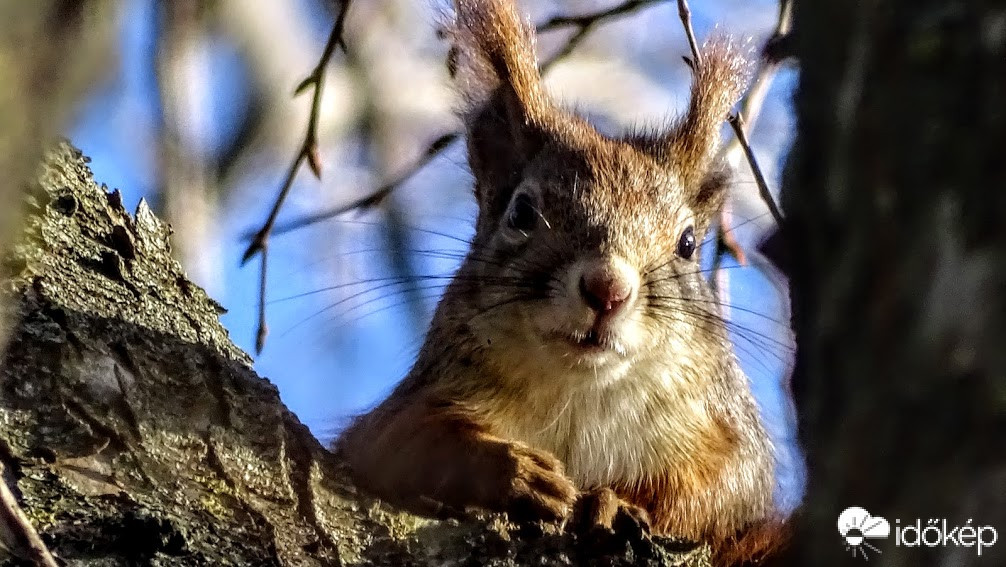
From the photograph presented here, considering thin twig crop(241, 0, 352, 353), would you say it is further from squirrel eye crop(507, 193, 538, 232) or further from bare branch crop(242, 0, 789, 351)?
squirrel eye crop(507, 193, 538, 232)

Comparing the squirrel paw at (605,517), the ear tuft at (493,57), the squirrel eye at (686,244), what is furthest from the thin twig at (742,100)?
the squirrel paw at (605,517)

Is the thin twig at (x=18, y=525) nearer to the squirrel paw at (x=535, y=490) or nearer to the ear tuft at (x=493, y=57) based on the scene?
the squirrel paw at (x=535, y=490)

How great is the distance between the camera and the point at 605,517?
2010 mm

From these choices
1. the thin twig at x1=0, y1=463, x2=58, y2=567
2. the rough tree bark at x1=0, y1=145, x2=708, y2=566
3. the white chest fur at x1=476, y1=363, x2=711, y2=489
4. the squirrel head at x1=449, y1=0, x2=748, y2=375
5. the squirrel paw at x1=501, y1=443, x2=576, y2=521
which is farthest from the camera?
the white chest fur at x1=476, y1=363, x2=711, y2=489

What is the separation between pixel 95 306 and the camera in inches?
77.2

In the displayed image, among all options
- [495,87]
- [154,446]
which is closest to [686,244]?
[495,87]

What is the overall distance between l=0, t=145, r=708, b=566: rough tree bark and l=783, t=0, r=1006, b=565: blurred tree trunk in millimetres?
832

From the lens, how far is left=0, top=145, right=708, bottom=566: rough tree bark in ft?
5.30

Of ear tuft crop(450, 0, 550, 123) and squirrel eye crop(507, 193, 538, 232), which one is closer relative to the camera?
squirrel eye crop(507, 193, 538, 232)

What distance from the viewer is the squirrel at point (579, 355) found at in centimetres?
239

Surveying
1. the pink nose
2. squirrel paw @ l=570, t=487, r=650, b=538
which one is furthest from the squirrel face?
squirrel paw @ l=570, t=487, r=650, b=538

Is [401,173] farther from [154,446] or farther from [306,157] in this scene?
[154,446]

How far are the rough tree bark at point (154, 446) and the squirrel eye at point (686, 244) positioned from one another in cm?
116

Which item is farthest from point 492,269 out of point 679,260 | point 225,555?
point 225,555
